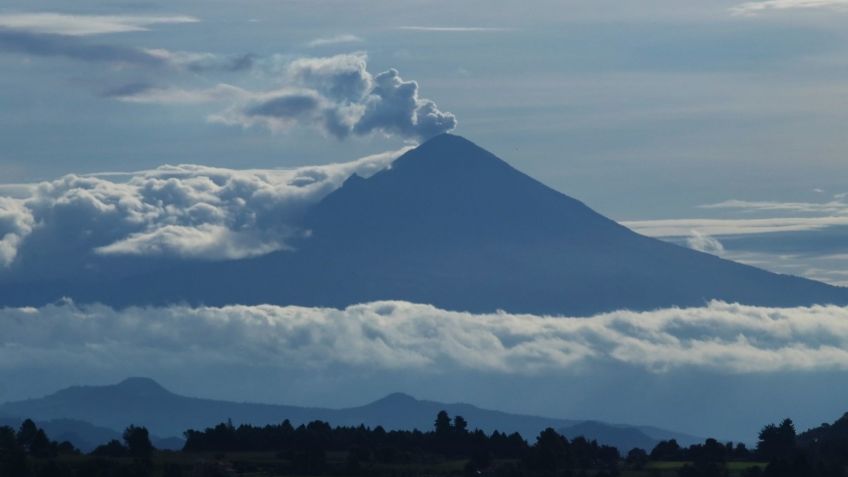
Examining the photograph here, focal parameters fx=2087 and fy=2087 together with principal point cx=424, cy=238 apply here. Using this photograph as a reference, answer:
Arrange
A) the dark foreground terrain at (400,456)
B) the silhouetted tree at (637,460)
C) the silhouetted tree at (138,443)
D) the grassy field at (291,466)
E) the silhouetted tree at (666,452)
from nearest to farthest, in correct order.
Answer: the dark foreground terrain at (400,456)
the grassy field at (291,466)
the silhouetted tree at (637,460)
the silhouetted tree at (138,443)
the silhouetted tree at (666,452)

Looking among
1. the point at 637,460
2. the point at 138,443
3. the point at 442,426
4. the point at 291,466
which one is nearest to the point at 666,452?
the point at 637,460

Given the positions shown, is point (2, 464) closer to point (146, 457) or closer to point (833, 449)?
point (146, 457)

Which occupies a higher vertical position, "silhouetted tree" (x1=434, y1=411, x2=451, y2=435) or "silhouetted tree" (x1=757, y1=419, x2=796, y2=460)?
"silhouetted tree" (x1=434, y1=411, x2=451, y2=435)

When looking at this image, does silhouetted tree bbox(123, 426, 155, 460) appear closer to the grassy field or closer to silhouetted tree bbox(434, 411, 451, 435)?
the grassy field

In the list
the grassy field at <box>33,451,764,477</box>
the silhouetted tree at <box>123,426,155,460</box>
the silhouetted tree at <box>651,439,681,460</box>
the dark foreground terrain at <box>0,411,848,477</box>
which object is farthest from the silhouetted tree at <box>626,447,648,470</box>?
the silhouetted tree at <box>123,426,155,460</box>

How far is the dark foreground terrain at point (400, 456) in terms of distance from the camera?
15638cm

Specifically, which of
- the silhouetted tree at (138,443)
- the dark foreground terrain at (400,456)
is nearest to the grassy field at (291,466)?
the dark foreground terrain at (400,456)

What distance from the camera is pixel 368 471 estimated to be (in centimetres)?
16162

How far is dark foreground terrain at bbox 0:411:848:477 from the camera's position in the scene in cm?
15638

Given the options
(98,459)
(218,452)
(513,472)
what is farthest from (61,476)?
(513,472)

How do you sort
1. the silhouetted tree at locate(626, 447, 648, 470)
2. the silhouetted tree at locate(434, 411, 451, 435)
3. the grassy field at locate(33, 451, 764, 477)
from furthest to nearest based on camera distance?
the silhouetted tree at locate(434, 411, 451, 435) → the silhouetted tree at locate(626, 447, 648, 470) → the grassy field at locate(33, 451, 764, 477)

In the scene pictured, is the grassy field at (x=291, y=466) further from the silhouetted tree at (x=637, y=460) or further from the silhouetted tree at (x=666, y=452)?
the silhouetted tree at (x=666, y=452)

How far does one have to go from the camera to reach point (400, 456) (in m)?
169

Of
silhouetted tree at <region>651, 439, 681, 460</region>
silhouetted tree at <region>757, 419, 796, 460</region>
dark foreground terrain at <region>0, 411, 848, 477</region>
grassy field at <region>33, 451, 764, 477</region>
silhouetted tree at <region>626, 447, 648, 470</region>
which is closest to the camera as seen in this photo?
dark foreground terrain at <region>0, 411, 848, 477</region>
